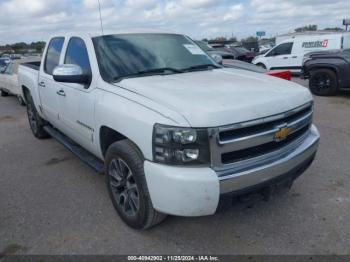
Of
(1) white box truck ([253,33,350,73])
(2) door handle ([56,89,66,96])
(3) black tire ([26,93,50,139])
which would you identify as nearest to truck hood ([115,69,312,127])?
(2) door handle ([56,89,66,96])

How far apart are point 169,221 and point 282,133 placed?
1398 mm

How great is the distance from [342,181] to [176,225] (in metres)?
2.19

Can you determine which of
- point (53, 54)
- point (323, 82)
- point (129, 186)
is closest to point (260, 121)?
point (129, 186)

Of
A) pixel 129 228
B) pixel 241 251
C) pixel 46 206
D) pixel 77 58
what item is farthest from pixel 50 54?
pixel 241 251

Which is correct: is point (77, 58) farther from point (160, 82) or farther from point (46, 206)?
point (46, 206)

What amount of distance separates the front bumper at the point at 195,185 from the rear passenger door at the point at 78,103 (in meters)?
1.25

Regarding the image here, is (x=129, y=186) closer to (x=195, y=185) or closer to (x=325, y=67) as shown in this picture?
(x=195, y=185)

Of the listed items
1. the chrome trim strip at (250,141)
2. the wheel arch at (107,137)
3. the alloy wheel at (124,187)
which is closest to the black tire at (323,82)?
the chrome trim strip at (250,141)

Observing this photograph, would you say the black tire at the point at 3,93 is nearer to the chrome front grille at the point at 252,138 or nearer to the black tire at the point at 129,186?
the black tire at the point at 129,186

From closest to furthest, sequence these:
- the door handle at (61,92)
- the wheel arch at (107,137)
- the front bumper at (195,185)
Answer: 1. the front bumper at (195,185)
2. the wheel arch at (107,137)
3. the door handle at (61,92)

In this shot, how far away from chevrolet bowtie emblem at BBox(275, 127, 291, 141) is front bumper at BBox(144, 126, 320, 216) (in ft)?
0.74

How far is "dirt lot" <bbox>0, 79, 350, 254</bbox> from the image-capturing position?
9.75ft

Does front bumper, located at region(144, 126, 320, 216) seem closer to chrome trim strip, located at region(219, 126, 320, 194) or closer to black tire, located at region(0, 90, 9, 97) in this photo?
chrome trim strip, located at region(219, 126, 320, 194)

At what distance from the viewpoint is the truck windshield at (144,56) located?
3.51m
